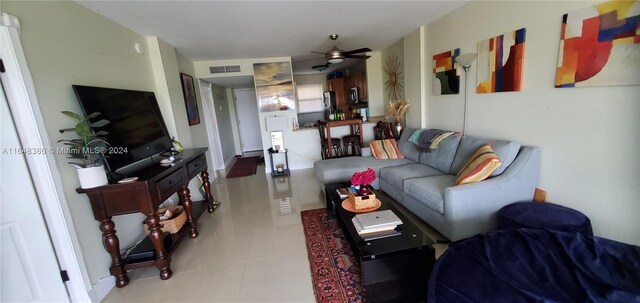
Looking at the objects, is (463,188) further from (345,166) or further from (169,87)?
(169,87)

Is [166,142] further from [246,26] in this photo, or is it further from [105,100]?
[246,26]

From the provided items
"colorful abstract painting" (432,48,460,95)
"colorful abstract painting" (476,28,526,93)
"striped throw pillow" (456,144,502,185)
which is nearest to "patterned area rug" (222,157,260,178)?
"colorful abstract painting" (432,48,460,95)

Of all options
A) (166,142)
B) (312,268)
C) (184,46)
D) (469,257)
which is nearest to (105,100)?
(166,142)

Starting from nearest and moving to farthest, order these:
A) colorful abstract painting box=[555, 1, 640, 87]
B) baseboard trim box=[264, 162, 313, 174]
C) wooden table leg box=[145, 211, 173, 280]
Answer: colorful abstract painting box=[555, 1, 640, 87] → wooden table leg box=[145, 211, 173, 280] → baseboard trim box=[264, 162, 313, 174]

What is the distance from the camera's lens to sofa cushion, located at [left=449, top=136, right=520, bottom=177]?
7.29 feet

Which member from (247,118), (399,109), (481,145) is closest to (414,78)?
(399,109)

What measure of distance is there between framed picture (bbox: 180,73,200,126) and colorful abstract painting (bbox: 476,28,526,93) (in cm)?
397

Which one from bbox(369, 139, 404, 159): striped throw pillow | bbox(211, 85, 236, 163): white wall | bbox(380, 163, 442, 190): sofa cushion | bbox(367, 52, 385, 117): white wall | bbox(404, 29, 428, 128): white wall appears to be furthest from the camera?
bbox(211, 85, 236, 163): white wall

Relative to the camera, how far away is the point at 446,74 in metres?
3.20

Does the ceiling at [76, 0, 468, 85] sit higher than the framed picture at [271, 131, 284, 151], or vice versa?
Answer: the ceiling at [76, 0, 468, 85]

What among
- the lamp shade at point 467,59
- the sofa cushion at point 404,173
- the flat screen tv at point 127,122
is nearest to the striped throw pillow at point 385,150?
the sofa cushion at point 404,173

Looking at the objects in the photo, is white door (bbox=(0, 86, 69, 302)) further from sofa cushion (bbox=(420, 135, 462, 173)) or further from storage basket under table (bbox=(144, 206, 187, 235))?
sofa cushion (bbox=(420, 135, 462, 173))

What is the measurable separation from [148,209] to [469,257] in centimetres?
211

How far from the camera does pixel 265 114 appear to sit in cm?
508
